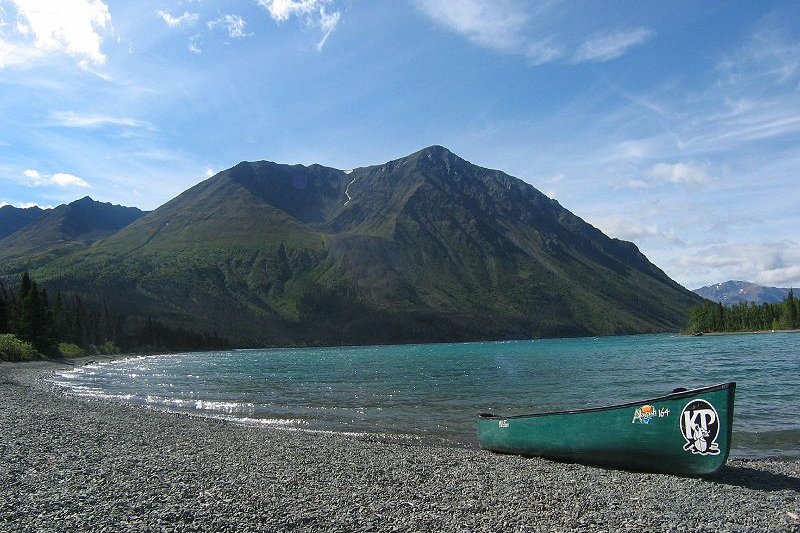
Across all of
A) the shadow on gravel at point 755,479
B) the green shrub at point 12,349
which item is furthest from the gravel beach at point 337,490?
the green shrub at point 12,349

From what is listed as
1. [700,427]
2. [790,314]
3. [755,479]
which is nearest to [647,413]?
[700,427]

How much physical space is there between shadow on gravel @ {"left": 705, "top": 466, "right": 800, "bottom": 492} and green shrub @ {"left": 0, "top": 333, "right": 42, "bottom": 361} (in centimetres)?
8324

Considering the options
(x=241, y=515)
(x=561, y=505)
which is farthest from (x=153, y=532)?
(x=561, y=505)

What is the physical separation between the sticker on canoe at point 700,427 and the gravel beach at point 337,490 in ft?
3.13

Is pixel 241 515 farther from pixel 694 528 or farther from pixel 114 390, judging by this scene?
pixel 114 390

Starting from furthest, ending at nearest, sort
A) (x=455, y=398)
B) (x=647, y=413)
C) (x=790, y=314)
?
(x=790, y=314)
(x=455, y=398)
(x=647, y=413)

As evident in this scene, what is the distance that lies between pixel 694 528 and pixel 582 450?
24.9 feet

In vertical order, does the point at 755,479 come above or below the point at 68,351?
above

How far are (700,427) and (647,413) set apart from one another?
1.49 metres

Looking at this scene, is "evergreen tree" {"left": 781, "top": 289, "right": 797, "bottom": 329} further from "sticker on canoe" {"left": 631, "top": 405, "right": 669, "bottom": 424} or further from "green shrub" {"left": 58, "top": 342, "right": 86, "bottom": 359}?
"green shrub" {"left": 58, "top": 342, "right": 86, "bottom": 359}

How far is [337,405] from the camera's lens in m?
37.8

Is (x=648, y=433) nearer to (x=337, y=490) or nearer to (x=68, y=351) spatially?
(x=337, y=490)

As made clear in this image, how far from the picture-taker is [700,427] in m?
16.4

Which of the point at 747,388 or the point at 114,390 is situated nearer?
the point at 747,388
